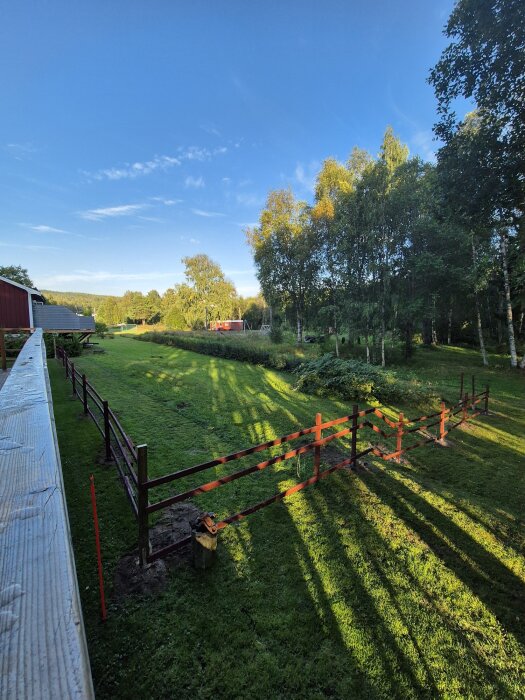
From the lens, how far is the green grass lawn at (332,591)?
2168 mm

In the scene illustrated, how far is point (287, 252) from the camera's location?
22.6m

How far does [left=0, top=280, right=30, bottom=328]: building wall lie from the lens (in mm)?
18391

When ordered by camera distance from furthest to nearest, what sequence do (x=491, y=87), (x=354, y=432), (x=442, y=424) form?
(x=491, y=87) → (x=442, y=424) → (x=354, y=432)

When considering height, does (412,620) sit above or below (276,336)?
below

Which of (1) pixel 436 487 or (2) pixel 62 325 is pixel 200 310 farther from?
(1) pixel 436 487

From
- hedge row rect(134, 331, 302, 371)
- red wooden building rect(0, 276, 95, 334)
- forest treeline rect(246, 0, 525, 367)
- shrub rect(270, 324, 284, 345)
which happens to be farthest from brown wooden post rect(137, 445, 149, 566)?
shrub rect(270, 324, 284, 345)

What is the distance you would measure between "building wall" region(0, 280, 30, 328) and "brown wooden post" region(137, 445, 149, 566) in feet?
68.9

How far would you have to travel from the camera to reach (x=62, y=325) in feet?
71.1

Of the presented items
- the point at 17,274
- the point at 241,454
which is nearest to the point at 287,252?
the point at 241,454

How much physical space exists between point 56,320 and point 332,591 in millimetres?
24445

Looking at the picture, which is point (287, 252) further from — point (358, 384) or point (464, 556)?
point (464, 556)

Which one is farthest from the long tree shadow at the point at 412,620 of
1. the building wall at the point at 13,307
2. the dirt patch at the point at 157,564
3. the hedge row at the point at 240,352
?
the building wall at the point at 13,307

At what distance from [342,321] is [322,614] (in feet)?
56.0

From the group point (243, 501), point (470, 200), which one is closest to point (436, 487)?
point (243, 501)
